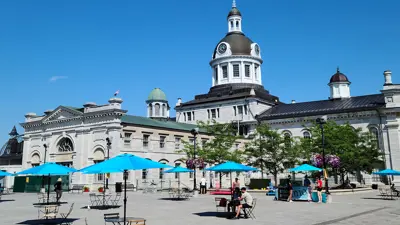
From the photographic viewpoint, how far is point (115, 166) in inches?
566

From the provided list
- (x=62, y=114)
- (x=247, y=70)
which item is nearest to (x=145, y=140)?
(x=62, y=114)

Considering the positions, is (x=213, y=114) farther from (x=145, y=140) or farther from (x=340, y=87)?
(x=145, y=140)

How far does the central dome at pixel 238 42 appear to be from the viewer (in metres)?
68.9

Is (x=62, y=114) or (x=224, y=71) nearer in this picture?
(x=62, y=114)

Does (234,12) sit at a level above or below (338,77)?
above

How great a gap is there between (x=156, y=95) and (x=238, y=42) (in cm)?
1805

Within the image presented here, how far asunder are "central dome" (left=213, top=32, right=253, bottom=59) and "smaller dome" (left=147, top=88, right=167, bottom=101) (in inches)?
489

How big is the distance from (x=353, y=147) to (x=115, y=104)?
25900mm

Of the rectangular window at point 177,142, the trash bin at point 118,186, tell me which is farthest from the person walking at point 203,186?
the rectangular window at point 177,142

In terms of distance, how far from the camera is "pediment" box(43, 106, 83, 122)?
159ft

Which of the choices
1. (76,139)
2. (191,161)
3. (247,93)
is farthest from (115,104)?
(247,93)

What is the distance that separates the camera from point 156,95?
241 feet

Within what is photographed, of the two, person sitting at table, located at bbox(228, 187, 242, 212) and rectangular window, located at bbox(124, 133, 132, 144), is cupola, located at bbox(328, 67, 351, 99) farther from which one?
person sitting at table, located at bbox(228, 187, 242, 212)

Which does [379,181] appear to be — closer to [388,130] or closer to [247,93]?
[388,130]
